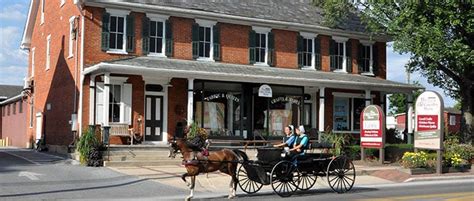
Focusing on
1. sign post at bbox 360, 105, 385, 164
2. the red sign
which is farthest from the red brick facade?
the red sign

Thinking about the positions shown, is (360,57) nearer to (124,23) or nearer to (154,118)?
(154,118)

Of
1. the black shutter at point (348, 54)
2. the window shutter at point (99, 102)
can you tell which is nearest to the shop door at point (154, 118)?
the window shutter at point (99, 102)

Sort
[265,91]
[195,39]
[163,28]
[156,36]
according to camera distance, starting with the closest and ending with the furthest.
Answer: [156,36] < [163,28] < [265,91] < [195,39]

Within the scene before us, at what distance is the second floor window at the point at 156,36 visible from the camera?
28047mm

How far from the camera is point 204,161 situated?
47.6 feet

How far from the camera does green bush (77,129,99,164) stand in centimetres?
2256

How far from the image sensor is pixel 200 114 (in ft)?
93.8

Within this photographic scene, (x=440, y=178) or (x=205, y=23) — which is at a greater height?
(x=205, y=23)

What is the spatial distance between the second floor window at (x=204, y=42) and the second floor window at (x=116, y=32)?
160 inches

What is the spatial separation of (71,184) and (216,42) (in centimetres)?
1412

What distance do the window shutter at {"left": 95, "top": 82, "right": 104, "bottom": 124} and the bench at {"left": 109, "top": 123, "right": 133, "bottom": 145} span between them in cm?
66

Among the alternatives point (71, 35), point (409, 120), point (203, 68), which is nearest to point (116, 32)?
point (71, 35)

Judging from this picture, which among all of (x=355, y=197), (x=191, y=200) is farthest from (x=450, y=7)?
(x=191, y=200)

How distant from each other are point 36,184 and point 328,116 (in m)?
19.7
